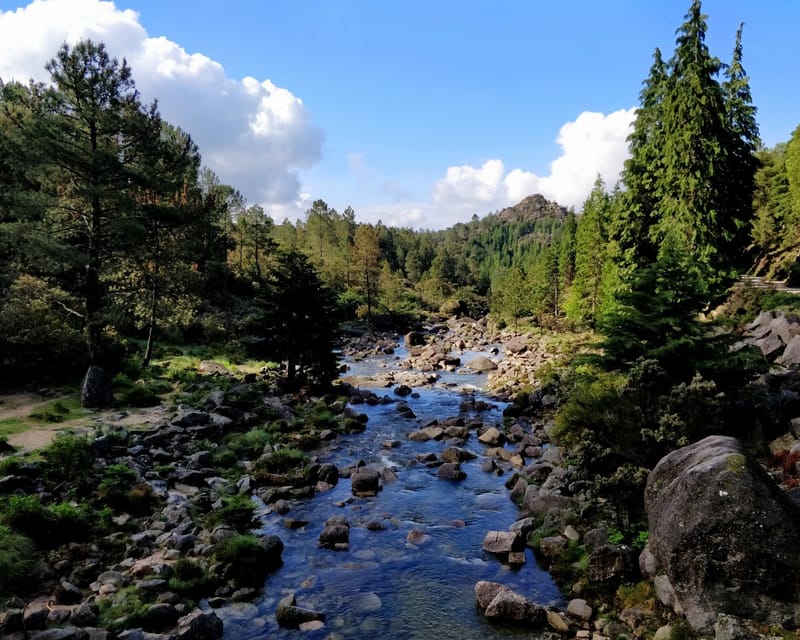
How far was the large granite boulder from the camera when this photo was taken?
8094mm

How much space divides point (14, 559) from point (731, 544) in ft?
44.1

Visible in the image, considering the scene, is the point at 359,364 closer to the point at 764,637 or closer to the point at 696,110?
the point at 696,110

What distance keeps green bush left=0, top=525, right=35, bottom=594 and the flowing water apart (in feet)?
13.0

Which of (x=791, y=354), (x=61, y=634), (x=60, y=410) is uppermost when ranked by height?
(x=791, y=354)

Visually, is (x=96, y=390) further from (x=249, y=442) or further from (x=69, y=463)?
(x=69, y=463)

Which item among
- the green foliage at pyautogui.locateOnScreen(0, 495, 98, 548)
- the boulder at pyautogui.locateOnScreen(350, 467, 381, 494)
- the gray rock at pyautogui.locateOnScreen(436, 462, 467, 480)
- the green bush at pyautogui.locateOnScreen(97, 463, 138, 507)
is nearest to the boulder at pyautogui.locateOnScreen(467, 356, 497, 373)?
the gray rock at pyautogui.locateOnScreen(436, 462, 467, 480)

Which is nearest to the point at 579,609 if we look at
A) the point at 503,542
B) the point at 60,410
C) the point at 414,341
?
the point at 503,542

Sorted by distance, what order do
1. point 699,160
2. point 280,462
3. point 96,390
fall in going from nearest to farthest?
point 280,462, point 96,390, point 699,160

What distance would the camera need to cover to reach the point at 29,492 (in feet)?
43.2

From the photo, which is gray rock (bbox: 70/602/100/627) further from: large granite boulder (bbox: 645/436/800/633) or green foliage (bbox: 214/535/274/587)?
large granite boulder (bbox: 645/436/800/633)

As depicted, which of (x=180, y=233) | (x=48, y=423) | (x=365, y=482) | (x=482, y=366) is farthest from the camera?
(x=482, y=366)

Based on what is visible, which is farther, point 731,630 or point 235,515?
point 235,515

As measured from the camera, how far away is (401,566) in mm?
12172

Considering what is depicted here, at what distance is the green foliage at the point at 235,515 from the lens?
13516 millimetres
